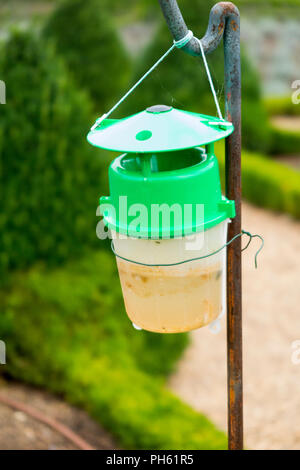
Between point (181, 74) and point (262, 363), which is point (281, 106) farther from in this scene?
point (262, 363)

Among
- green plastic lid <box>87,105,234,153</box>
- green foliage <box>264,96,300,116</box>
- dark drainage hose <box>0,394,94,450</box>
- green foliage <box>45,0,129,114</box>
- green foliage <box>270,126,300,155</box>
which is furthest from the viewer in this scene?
green foliage <box>264,96,300,116</box>

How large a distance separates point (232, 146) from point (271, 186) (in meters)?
6.25

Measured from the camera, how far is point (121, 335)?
4.37 metres

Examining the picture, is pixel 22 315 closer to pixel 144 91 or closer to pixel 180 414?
pixel 180 414

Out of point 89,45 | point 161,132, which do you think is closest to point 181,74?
point 89,45

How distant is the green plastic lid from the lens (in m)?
1.94

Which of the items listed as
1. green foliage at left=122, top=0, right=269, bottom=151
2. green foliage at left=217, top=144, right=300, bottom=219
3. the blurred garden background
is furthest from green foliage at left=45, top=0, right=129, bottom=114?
the blurred garden background

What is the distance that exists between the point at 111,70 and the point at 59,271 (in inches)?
231

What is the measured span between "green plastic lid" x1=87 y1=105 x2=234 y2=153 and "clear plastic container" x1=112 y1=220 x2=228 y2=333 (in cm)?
31

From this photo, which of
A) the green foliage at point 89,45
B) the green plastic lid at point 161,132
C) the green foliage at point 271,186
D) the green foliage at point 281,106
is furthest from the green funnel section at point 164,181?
the green foliage at point 281,106

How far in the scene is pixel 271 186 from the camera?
27.3 feet

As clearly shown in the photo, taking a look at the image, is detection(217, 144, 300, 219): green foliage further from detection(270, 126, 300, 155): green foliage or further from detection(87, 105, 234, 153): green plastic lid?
detection(87, 105, 234, 153): green plastic lid

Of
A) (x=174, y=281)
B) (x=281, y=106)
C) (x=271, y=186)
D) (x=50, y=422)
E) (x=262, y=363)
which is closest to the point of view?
(x=174, y=281)

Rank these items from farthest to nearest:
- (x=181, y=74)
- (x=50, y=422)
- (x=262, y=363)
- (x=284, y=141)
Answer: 1. (x=284, y=141)
2. (x=181, y=74)
3. (x=262, y=363)
4. (x=50, y=422)
